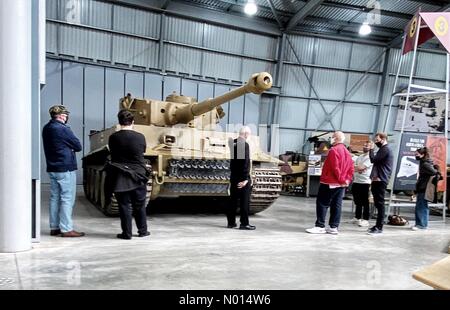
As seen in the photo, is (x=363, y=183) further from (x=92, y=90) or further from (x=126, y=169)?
(x=92, y=90)

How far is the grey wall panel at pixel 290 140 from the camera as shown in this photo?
16.6m

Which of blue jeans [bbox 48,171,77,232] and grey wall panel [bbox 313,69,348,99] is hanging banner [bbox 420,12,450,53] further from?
grey wall panel [bbox 313,69,348,99]

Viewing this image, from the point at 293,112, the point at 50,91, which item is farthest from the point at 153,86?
the point at 293,112

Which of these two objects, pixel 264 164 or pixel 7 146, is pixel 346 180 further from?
pixel 7 146

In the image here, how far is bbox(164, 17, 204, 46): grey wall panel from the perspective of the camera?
1421cm

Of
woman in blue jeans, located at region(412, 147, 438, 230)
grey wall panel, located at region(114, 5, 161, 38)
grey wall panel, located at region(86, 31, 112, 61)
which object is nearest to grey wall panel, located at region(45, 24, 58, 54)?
grey wall panel, located at region(86, 31, 112, 61)

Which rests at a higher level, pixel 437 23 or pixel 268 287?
pixel 437 23

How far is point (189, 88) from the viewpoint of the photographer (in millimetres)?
14617

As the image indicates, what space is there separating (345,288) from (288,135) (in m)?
13.5

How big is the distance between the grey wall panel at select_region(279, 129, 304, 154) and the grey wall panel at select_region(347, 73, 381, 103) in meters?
2.78

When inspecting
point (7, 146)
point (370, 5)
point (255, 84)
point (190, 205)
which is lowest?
point (190, 205)
